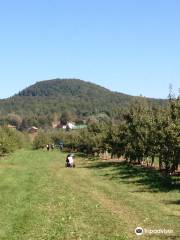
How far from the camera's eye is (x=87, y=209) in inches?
1023

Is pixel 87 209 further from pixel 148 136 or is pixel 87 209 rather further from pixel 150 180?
pixel 148 136

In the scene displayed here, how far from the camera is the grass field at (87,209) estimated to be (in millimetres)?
20531

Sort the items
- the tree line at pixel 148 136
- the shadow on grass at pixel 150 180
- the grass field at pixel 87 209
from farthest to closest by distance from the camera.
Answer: the tree line at pixel 148 136 → the shadow on grass at pixel 150 180 → the grass field at pixel 87 209

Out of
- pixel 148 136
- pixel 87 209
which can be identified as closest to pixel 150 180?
pixel 148 136

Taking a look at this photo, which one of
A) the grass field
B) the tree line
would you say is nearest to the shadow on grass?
the grass field

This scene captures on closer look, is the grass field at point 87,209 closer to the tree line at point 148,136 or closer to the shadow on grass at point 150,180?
the shadow on grass at point 150,180

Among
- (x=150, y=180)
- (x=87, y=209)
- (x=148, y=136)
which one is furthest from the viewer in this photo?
(x=148, y=136)

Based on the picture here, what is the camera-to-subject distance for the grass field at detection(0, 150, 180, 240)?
67.4 feet

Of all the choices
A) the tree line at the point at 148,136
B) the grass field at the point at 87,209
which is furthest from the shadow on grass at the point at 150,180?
the tree line at the point at 148,136

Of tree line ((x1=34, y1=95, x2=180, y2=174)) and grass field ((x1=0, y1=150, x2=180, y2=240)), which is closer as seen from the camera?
grass field ((x1=0, y1=150, x2=180, y2=240))

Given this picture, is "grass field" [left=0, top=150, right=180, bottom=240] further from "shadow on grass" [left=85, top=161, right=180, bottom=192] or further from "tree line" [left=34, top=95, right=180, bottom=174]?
"tree line" [left=34, top=95, right=180, bottom=174]

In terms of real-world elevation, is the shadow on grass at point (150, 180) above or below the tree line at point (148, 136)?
below

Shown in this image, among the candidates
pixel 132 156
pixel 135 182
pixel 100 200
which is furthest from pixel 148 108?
pixel 100 200

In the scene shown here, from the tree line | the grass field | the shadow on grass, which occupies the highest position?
the tree line
